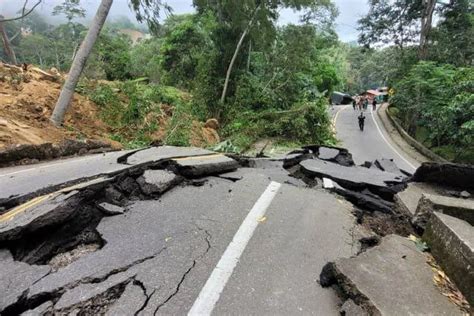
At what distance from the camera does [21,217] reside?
3.23m

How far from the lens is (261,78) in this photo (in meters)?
21.8

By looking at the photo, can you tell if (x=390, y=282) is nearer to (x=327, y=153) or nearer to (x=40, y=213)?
(x=40, y=213)

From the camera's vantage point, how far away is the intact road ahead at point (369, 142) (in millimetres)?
17897

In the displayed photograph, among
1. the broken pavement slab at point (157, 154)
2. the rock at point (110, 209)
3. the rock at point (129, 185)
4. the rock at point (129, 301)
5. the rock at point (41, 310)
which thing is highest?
the broken pavement slab at point (157, 154)

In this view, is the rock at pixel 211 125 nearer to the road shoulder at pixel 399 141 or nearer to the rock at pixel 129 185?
the road shoulder at pixel 399 141

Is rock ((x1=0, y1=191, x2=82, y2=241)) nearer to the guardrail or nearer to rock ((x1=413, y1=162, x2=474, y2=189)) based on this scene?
rock ((x1=413, y1=162, x2=474, y2=189))

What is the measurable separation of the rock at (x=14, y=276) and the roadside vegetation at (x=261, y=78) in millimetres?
8566

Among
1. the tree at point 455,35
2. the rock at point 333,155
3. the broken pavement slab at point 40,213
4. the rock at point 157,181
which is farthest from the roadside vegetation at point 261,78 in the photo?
the broken pavement slab at point 40,213

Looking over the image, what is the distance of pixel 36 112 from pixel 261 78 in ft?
46.8

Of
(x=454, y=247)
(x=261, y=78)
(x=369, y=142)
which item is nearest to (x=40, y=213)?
(x=454, y=247)

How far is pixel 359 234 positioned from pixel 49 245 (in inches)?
134

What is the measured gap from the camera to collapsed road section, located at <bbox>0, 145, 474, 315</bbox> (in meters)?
2.49

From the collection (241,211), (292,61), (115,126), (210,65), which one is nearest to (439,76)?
(292,61)

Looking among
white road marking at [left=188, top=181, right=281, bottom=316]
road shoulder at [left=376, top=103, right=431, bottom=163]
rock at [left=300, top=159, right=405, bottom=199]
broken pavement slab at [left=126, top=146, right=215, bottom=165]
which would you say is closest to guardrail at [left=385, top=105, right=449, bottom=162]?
road shoulder at [left=376, top=103, right=431, bottom=163]
